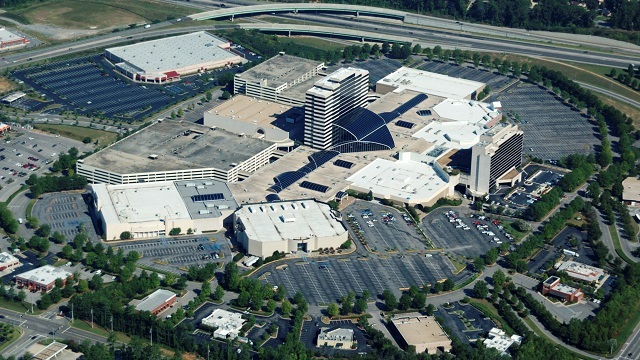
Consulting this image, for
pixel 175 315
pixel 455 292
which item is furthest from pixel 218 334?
pixel 455 292

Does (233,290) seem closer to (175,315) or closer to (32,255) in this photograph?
(175,315)

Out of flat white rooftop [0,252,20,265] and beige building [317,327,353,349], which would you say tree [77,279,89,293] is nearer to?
flat white rooftop [0,252,20,265]

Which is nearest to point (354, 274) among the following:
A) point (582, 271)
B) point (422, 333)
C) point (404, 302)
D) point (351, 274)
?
point (351, 274)

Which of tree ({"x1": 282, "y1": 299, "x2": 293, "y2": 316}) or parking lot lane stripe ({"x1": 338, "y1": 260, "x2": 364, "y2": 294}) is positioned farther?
parking lot lane stripe ({"x1": 338, "y1": 260, "x2": 364, "y2": 294})

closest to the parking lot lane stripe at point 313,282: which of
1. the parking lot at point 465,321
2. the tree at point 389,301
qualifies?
the tree at point 389,301

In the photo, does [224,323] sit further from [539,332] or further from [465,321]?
[539,332]

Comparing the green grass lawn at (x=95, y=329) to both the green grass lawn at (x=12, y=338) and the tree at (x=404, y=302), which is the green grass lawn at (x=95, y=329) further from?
the tree at (x=404, y=302)

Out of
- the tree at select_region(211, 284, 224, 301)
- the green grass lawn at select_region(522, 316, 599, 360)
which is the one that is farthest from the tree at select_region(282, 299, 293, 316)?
the green grass lawn at select_region(522, 316, 599, 360)
